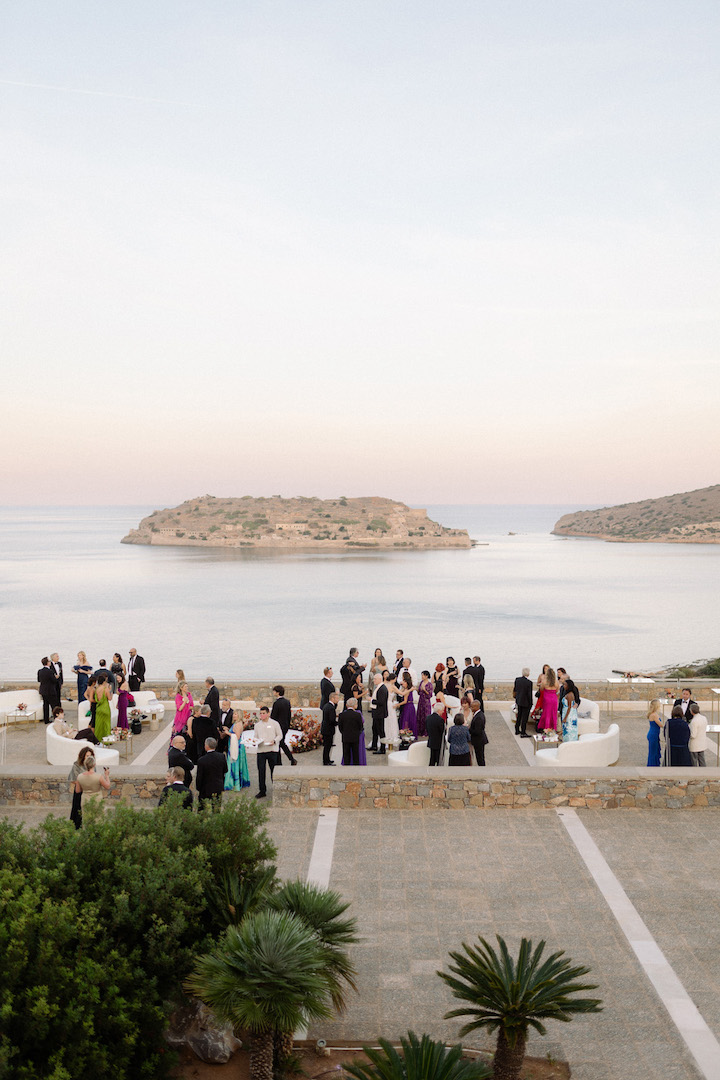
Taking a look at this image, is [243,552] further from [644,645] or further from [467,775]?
[467,775]

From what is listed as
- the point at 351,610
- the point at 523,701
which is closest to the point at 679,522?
the point at 351,610

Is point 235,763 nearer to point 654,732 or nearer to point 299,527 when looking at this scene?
point 654,732

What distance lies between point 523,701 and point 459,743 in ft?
13.6

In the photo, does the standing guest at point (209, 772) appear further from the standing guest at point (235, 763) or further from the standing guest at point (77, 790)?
the standing guest at point (235, 763)

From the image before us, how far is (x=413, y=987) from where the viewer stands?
265 inches

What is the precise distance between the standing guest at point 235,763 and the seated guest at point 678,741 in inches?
234

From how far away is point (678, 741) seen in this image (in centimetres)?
1203

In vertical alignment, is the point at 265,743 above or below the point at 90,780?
below

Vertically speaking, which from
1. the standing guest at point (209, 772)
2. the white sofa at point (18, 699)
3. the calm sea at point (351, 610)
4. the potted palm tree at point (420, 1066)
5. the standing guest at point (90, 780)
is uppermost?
the standing guest at point (90, 780)

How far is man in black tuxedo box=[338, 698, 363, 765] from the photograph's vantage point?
500 inches

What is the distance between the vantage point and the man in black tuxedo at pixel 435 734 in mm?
12445

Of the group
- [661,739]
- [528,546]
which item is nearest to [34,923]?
[661,739]

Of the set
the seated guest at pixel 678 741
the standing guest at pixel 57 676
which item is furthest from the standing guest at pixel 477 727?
the standing guest at pixel 57 676

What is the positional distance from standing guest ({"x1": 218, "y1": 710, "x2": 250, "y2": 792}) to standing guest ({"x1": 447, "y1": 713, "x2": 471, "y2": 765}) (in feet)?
9.58
